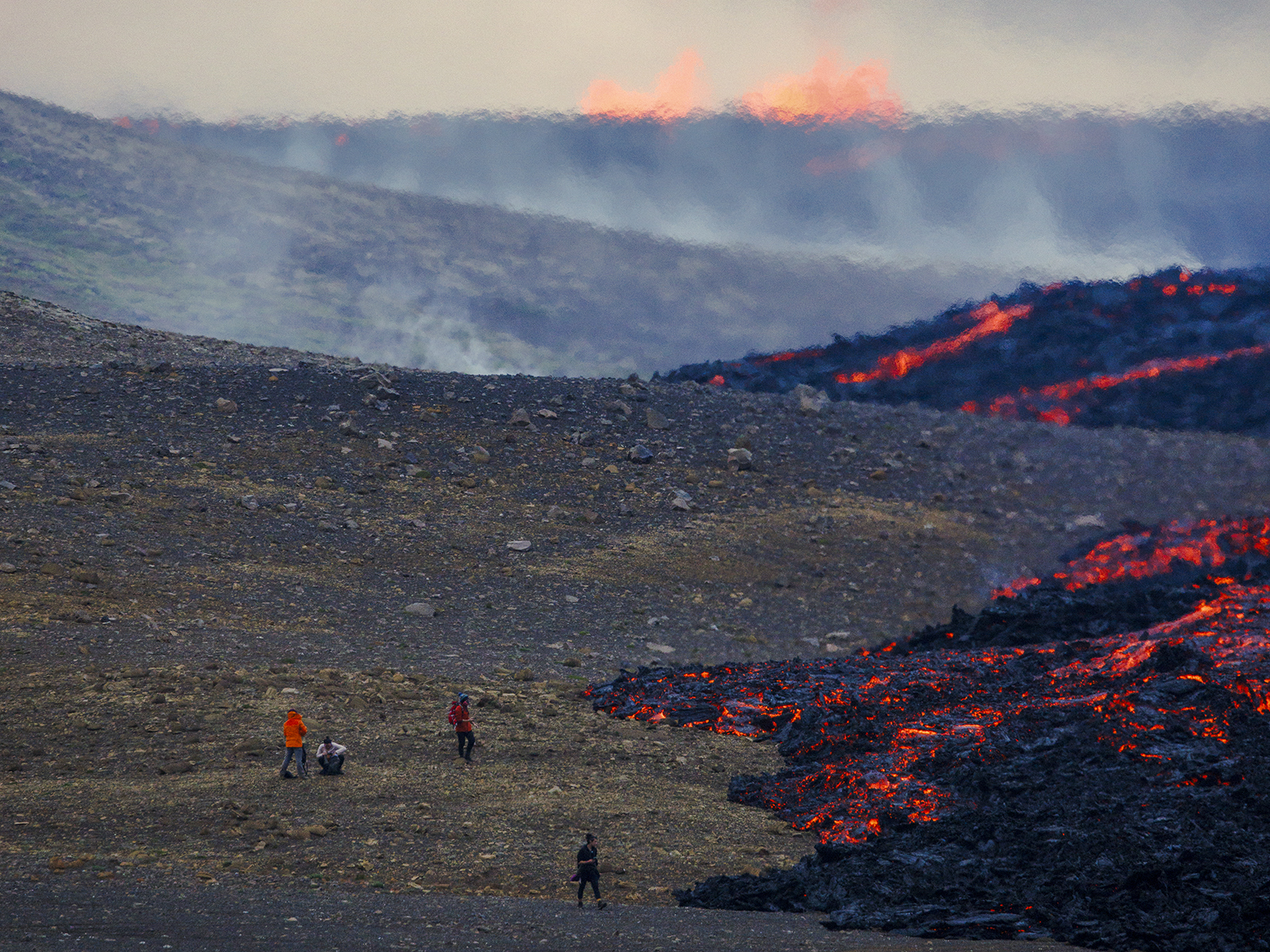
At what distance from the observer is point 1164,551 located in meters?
36.9

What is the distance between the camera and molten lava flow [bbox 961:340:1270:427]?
51938 mm

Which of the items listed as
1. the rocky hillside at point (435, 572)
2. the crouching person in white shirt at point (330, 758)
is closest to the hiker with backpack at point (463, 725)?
the rocky hillside at point (435, 572)

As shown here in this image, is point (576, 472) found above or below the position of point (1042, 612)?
above

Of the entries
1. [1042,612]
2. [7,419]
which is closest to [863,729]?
[1042,612]

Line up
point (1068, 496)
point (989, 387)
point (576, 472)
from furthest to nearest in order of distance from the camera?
1. point (989, 387)
2. point (1068, 496)
3. point (576, 472)

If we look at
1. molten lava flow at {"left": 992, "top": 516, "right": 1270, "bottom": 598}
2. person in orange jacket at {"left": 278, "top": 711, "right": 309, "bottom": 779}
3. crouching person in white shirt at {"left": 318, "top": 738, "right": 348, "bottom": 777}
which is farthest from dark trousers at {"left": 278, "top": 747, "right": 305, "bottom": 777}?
molten lava flow at {"left": 992, "top": 516, "right": 1270, "bottom": 598}

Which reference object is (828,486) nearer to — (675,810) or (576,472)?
(576,472)

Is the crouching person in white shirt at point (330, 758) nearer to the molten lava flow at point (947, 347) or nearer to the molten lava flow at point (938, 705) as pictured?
the molten lava flow at point (938, 705)

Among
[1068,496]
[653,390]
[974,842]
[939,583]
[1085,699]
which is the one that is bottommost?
[974,842]

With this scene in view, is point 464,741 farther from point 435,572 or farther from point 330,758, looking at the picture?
point 435,572

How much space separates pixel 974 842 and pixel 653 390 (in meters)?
31.2

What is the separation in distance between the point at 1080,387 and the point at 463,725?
1609 inches

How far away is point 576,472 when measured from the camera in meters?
39.5

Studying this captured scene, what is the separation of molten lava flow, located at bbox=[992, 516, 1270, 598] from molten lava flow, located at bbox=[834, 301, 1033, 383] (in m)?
17.9
